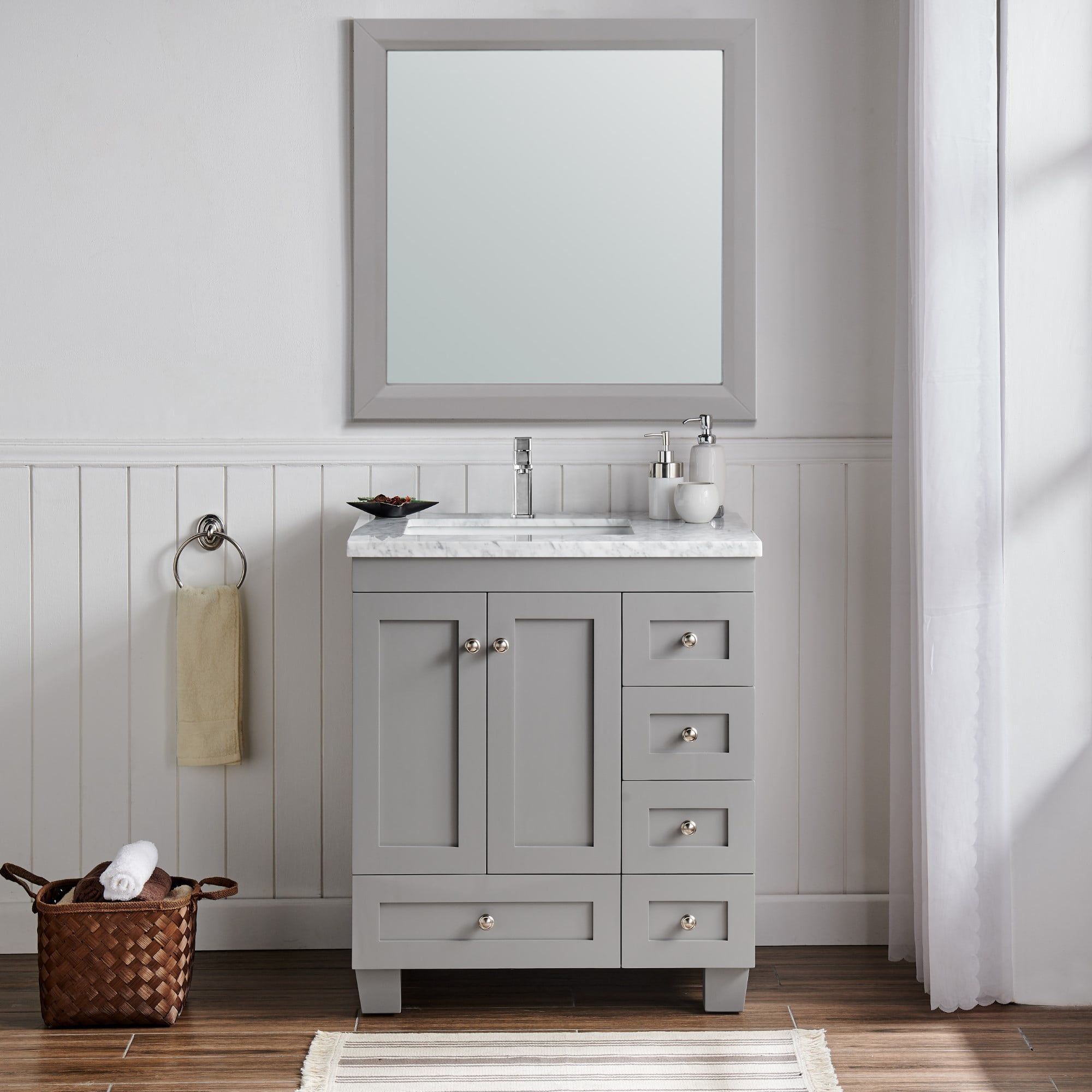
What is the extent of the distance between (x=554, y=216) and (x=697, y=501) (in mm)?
667

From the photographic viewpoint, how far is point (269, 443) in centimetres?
229

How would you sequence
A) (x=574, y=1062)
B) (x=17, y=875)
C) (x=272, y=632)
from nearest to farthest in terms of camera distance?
(x=574, y=1062) → (x=17, y=875) → (x=272, y=632)

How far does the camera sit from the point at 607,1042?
1.91 meters

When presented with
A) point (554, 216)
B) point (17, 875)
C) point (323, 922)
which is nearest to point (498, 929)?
point (323, 922)

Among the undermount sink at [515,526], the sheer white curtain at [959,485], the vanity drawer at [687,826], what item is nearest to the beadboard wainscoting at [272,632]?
the undermount sink at [515,526]

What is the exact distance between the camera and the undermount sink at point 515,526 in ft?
6.91

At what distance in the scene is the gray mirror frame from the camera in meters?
2.22

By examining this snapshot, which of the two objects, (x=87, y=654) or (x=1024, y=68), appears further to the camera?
(x=87, y=654)

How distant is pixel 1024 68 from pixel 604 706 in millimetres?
1320

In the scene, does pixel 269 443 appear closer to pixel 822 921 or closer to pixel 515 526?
pixel 515 526

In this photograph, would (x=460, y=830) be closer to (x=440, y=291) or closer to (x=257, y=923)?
(x=257, y=923)

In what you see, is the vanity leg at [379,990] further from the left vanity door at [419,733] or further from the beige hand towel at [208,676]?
the beige hand towel at [208,676]

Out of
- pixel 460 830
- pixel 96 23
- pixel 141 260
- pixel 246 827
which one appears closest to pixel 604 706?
pixel 460 830

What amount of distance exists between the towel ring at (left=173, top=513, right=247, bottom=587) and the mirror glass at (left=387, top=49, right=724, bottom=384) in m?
0.48
